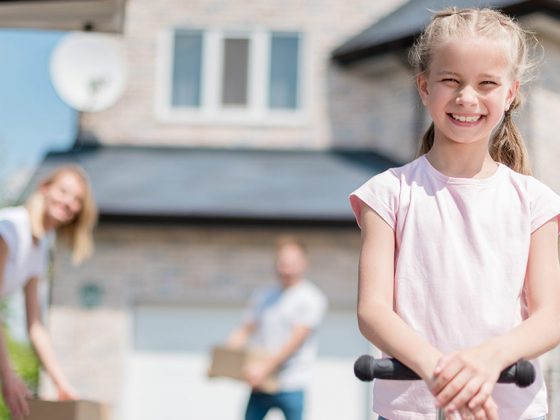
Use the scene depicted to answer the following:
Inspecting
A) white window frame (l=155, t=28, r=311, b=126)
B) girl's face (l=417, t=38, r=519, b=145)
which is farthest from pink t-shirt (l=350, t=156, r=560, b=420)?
white window frame (l=155, t=28, r=311, b=126)

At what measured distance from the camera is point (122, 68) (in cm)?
1520

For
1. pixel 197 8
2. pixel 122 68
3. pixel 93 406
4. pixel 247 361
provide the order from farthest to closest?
1. pixel 197 8
2. pixel 122 68
3. pixel 247 361
4. pixel 93 406

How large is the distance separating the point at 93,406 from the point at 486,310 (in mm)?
2261

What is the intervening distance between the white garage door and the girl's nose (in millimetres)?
11551

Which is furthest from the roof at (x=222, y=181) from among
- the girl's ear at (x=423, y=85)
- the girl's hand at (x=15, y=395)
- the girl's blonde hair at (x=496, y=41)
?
the girl's ear at (x=423, y=85)

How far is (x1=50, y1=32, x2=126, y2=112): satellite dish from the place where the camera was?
592 inches

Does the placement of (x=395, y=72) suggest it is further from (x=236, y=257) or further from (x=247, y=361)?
(x=247, y=361)

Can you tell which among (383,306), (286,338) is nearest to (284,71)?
(286,338)

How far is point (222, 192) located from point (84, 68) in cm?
294

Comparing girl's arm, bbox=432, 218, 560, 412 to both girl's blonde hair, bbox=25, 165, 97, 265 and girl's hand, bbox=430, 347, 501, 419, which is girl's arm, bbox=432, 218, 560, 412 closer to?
girl's hand, bbox=430, 347, 501, 419

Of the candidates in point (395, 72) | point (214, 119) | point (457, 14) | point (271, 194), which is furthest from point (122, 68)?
point (457, 14)

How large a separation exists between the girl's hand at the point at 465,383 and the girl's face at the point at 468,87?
2.06 ft

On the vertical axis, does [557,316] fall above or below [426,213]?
below

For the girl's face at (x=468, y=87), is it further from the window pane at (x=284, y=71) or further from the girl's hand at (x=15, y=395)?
the window pane at (x=284, y=71)
